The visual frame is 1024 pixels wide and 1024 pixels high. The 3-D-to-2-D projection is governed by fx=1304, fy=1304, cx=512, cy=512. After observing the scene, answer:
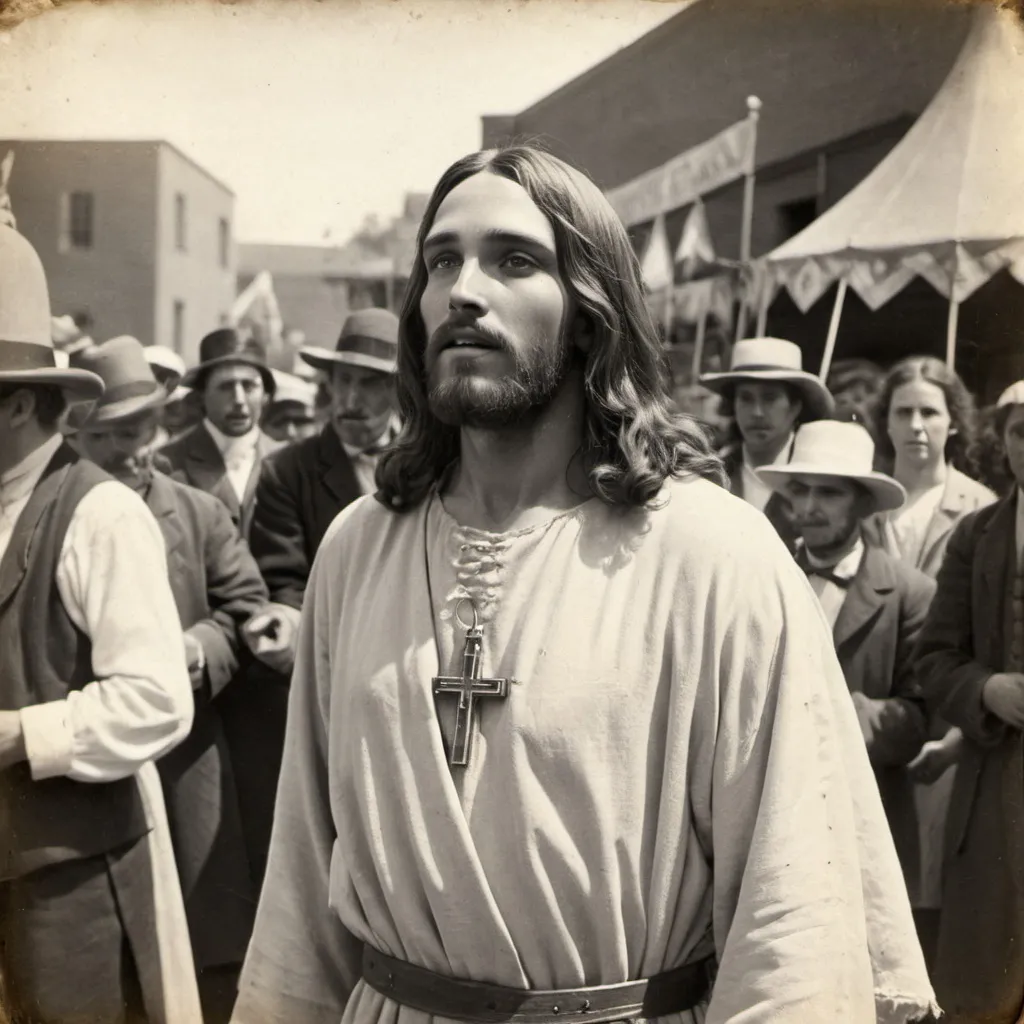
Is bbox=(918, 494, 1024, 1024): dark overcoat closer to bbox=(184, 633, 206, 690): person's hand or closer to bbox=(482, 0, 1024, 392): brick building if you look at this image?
bbox=(482, 0, 1024, 392): brick building

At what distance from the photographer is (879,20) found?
3.13 meters

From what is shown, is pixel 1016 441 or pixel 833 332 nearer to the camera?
pixel 1016 441

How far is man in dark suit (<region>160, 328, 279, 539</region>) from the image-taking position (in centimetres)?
344

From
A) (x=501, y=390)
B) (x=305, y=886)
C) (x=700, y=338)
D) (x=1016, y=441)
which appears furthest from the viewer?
(x=700, y=338)

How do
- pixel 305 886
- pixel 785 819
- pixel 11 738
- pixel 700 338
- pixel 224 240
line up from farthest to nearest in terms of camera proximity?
pixel 700 338, pixel 224 240, pixel 11 738, pixel 305 886, pixel 785 819

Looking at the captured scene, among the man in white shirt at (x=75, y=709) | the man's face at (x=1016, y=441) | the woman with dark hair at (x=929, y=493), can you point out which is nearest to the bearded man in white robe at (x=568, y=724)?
the man in white shirt at (x=75, y=709)

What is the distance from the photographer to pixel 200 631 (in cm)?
334

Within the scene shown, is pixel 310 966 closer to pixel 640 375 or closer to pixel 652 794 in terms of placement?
pixel 652 794

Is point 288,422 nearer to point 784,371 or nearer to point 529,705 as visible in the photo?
point 784,371

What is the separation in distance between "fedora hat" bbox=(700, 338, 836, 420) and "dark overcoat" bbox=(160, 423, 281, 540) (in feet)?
4.28

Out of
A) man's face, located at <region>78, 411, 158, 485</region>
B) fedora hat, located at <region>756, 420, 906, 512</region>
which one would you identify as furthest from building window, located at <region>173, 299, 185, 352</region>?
fedora hat, located at <region>756, 420, 906, 512</region>

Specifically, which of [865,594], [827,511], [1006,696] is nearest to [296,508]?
[827,511]

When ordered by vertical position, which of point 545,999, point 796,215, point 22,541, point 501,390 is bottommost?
point 545,999

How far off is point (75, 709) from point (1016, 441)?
7.61 ft
